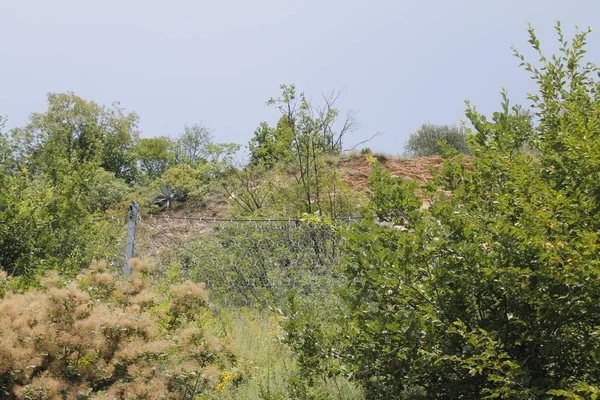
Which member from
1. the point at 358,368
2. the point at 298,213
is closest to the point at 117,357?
the point at 358,368

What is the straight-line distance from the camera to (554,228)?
1.99m

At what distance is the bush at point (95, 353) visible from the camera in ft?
9.21

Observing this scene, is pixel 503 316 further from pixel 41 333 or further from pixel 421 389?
pixel 41 333

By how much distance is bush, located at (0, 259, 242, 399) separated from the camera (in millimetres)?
2807

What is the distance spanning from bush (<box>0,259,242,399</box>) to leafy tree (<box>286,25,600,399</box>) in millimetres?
626

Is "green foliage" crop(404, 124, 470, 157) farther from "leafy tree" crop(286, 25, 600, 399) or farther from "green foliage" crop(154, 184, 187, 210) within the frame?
"leafy tree" crop(286, 25, 600, 399)

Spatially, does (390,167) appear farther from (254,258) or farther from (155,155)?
(155,155)

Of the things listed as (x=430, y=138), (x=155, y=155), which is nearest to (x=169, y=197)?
(x=430, y=138)

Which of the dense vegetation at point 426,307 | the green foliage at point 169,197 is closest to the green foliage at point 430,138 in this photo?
the green foliage at point 169,197

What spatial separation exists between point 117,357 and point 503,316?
201 cm

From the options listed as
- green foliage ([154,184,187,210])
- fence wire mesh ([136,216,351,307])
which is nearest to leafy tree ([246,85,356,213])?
fence wire mesh ([136,216,351,307])

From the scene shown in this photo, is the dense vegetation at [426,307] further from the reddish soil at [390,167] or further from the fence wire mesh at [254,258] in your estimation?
the reddish soil at [390,167]

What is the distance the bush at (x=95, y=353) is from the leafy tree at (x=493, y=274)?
626 millimetres

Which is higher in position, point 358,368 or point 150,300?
point 150,300
